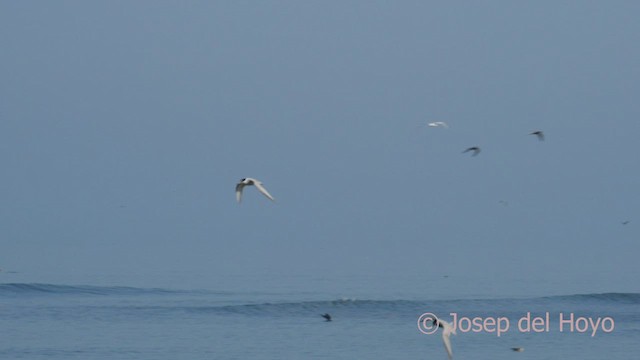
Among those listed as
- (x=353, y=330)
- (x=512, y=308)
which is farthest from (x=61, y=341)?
(x=512, y=308)

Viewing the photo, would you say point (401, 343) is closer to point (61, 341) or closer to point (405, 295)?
point (61, 341)

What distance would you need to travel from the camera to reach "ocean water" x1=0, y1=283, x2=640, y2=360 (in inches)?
1172

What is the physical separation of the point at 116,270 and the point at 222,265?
878 cm

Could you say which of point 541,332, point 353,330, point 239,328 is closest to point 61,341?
point 239,328

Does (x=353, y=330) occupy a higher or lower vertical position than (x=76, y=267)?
lower

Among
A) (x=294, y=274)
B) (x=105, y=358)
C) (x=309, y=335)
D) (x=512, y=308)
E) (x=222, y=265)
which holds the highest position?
(x=222, y=265)

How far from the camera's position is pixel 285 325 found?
36.6 m

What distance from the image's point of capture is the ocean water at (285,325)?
1172 inches

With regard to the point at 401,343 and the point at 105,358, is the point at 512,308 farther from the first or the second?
the point at 105,358

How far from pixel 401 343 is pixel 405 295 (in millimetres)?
14386

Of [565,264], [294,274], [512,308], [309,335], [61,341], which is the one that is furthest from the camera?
[565,264]

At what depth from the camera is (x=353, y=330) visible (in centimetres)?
3547

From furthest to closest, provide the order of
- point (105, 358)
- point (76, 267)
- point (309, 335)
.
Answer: point (76, 267)
point (309, 335)
point (105, 358)

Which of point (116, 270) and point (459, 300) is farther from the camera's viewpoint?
point (116, 270)
